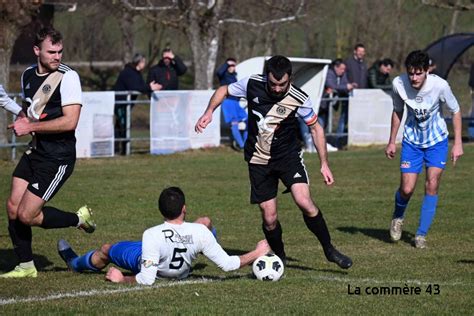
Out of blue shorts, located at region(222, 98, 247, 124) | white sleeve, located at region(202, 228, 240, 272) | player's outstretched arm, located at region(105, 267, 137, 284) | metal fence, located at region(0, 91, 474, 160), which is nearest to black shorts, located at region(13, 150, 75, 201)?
player's outstretched arm, located at region(105, 267, 137, 284)

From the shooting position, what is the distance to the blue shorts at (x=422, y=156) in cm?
1073

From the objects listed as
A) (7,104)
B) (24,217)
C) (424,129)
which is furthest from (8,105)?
(424,129)

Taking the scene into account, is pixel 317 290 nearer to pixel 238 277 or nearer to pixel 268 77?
pixel 238 277

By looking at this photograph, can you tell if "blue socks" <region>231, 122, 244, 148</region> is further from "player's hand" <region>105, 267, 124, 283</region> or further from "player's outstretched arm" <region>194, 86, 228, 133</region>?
"player's hand" <region>105, 267, 124, 283</region>

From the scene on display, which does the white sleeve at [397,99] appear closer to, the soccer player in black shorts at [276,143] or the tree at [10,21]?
the soccer player in black shorts at [276,143]

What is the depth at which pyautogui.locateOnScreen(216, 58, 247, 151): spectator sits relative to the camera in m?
21.4

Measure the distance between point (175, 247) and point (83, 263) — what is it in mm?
1317

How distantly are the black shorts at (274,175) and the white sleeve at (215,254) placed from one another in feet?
3.61

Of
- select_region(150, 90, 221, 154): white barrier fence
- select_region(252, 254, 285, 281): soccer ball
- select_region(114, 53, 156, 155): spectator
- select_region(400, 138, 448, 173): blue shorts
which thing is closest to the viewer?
select_region(252, 254, 285, 281): soccer ball

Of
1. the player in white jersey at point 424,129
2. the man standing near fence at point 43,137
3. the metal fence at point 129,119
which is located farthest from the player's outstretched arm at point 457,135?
the metal fence at point 129,119

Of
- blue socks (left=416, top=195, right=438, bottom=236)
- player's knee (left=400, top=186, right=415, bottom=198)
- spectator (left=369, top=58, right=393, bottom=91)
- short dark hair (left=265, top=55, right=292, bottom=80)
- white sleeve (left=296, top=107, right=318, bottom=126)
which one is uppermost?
short dark hair (left=265, top=55, right=292, bottom=80)

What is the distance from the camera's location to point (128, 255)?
8414 millimetres

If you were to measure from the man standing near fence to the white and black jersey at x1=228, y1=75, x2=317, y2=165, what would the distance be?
1460 millimetres

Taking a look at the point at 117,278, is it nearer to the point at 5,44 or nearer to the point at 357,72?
the point at 5,44
